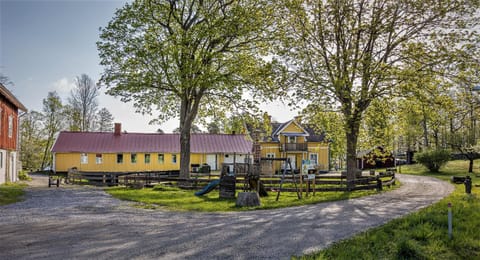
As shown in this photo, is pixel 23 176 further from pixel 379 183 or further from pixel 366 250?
pixel 366 250

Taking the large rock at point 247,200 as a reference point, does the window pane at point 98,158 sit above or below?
above

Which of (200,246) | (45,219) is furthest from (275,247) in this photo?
(45,219)

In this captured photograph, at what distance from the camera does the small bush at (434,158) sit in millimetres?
39188

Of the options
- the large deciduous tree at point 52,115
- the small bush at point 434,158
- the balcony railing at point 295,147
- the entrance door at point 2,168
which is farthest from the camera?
the large deciduous tree at point 52,115

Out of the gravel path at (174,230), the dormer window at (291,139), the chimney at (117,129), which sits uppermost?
the chimney at (117,129)

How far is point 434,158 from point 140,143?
1287 inches

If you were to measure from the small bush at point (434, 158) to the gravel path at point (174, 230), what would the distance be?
27523 millimetres

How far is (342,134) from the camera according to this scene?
23.9m

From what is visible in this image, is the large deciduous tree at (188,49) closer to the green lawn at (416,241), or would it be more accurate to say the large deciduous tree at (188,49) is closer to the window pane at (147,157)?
the green lawn at (416,241)

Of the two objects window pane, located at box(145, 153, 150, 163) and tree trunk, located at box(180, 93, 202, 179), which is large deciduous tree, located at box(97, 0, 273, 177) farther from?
window pane, located at box(145, 153, 150, 163)

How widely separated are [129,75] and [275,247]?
17687mm

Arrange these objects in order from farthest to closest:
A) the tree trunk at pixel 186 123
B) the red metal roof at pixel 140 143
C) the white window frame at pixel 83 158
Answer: the red metal roof at pixel 140 143
the white window frame at pixel 83 158
the tree trunk at pixel 186 123

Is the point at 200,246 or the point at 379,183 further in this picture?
the point at 379,183

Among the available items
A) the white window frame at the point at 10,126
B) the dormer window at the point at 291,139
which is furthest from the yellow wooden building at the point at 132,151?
the white window frame at the point at 10,126
